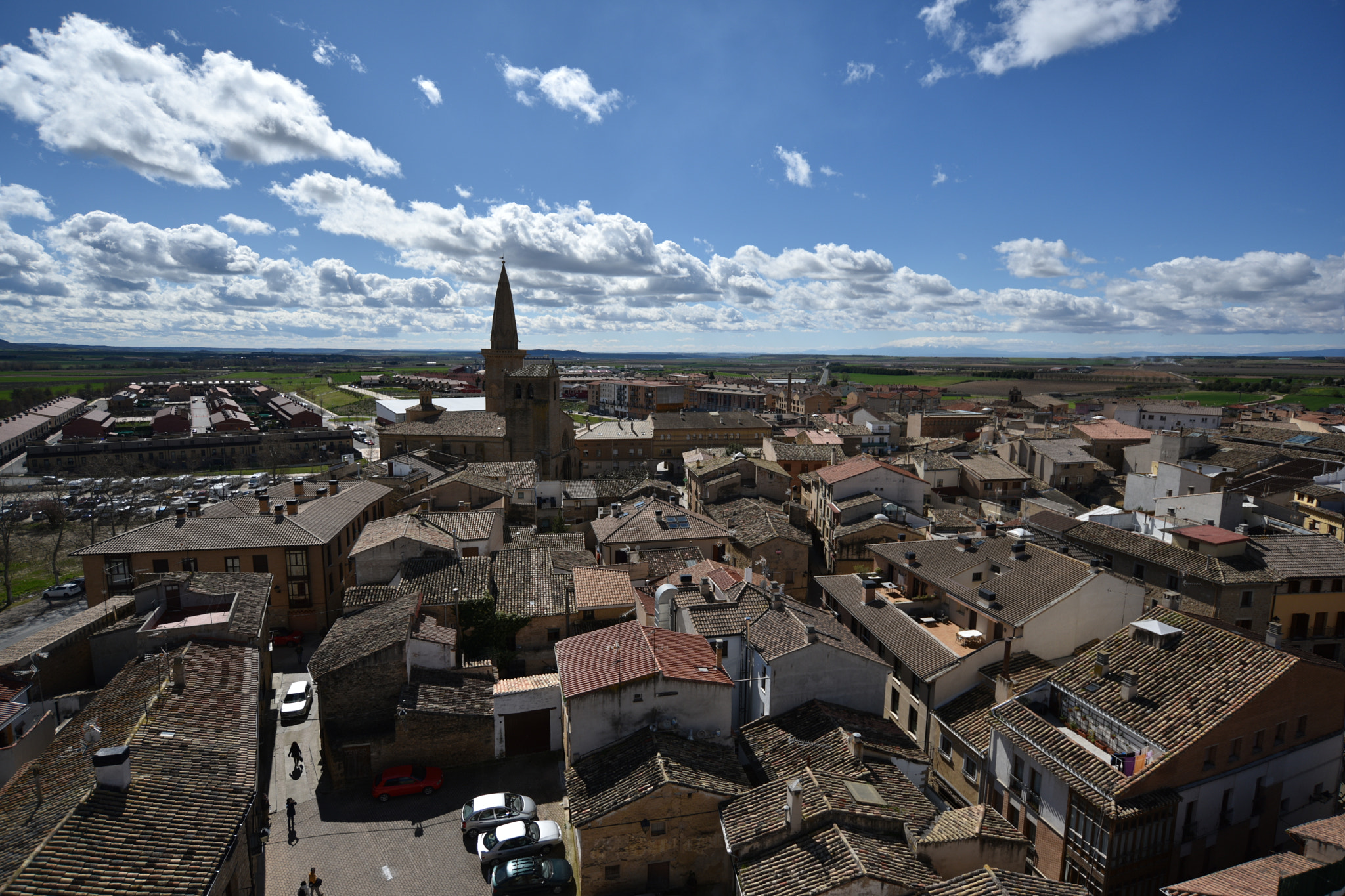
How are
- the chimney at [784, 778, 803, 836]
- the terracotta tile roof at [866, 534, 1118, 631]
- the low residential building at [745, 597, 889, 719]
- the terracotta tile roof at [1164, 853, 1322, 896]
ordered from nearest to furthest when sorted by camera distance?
the terracotta tile roof at [1164, 853, 1322, 896], the chimney at [784, 778, 803, 836], the low residential building at [745, 597, 889, 719], the terracotta tile roof at [866, 534, 1118, 631]

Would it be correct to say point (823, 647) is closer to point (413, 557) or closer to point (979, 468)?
point (413, 557)

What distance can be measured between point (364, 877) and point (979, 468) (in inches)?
2165

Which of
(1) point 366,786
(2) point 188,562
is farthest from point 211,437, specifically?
(1) point 366,786

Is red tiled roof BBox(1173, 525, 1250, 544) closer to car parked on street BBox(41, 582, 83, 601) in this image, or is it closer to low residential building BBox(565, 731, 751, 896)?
low residential building BBox(565, 731, 751, 896)

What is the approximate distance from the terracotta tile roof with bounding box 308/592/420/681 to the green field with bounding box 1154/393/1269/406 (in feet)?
568

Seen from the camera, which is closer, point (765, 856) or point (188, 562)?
point (765, 856)

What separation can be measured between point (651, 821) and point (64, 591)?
4834cm

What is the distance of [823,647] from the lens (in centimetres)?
2314

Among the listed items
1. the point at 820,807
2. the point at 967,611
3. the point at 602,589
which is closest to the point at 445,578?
the point at 602,589

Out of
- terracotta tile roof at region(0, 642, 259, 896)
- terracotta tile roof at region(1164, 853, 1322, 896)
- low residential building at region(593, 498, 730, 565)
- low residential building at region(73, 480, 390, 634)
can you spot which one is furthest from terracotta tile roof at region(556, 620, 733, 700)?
low residential building at region(73, 480, 390, 634)

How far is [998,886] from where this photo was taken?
14930 millimetres

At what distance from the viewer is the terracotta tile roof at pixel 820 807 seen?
16.9 metres

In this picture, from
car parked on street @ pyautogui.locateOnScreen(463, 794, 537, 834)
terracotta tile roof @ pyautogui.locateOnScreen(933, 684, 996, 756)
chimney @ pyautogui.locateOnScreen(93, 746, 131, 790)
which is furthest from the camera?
terracotta tile roof @ pyautogui.locateOnScreen(933, 684, 996, 756)

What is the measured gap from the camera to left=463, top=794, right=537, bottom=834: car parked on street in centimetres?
2125
